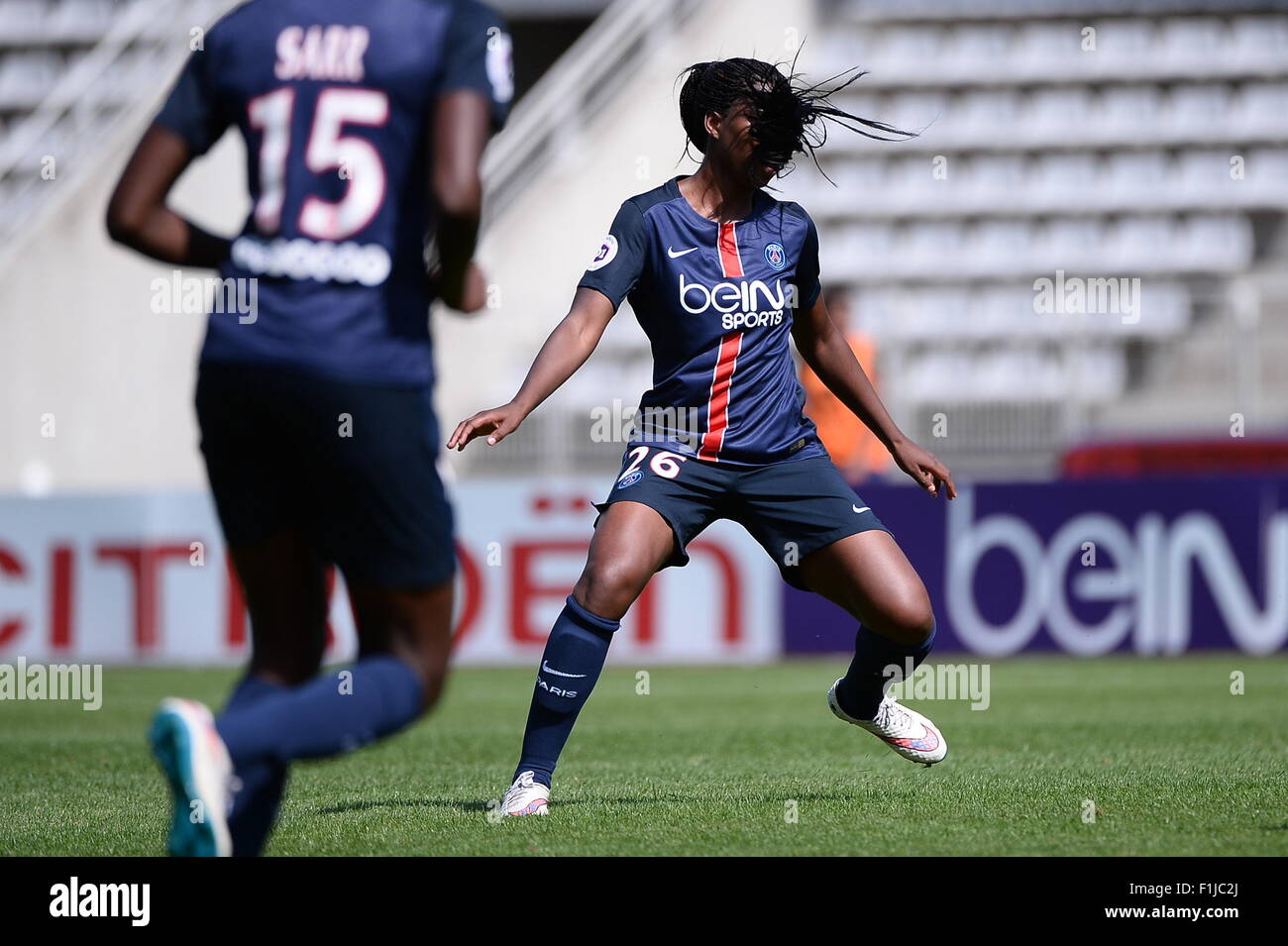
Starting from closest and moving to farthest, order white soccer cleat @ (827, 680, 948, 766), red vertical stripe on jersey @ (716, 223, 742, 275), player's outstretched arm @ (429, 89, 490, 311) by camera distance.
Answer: player's outstretched arm @ (429, 89, 490, 311), red vertical stripe on jersey @ (716, 223, 742, 275), white soccer cleat @ (827, 680, 948, 766)

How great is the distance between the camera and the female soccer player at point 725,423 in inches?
209

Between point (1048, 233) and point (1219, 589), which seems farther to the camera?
point (1048, 233)

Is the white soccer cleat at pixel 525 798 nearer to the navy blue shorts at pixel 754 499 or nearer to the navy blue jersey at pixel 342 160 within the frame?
the navy blue shorts at pixel 754 499

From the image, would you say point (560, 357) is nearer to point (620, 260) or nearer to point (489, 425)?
point (620, 260)

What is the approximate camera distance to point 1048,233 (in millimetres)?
19375

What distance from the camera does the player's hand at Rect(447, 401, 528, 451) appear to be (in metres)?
4.24

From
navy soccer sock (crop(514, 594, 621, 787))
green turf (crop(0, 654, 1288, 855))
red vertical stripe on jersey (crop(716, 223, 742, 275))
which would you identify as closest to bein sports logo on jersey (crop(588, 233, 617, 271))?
red vertical stripe on jersey (crop(716, 223, 742, 275))

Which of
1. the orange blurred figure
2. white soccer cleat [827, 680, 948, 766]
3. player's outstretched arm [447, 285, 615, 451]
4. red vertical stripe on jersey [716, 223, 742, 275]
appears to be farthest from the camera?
the orange blurred figure

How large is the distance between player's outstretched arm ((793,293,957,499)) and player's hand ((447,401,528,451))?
1.40 m

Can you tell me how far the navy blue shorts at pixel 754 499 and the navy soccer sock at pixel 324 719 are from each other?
184 cm

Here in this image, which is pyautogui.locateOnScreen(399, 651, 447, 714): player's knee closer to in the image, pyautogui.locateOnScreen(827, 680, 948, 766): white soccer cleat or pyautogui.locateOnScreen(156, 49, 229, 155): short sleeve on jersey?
pyautogui.locateOnScreen(156, 49, 229, 155): short sleeve on jersey

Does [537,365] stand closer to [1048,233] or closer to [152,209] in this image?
[152,209]
